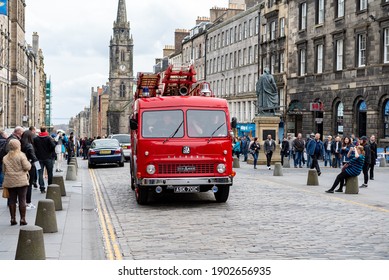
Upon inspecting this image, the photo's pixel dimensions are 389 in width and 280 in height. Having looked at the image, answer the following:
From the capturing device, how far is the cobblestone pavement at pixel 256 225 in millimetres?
9875

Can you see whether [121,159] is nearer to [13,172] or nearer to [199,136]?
[199,136]

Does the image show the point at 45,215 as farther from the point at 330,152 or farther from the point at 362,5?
the point at 362,5

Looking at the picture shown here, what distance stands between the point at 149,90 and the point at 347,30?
2673cm

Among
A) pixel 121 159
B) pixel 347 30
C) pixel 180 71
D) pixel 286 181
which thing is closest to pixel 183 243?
pixel 180 71

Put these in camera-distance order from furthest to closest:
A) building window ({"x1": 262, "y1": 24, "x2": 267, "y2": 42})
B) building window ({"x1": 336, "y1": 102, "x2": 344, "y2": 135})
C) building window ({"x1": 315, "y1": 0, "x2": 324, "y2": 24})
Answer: building window ({"x1": 262, "y1": 24, "x2": 267, "y2": 42}) → building window ({"x1": 315, "y1": 0, "x2": 324, "y2": 24}) → building window ({"x1": 336, "y1": 102, "x2": 344, "y2": 135})

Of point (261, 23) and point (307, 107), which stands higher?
point (261, 23)

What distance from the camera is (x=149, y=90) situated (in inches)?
770

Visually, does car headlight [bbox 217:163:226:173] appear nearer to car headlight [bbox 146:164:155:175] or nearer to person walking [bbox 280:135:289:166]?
car headlight [bbox 146:164:155:175]

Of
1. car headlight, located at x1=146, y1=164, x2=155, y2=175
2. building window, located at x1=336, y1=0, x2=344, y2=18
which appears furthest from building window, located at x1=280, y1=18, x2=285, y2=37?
car headlight, located at x1=146, y1=164, x2=155, y2=175

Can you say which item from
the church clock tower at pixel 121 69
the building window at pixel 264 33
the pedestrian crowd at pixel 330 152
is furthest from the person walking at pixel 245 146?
the church clock tower at pixel 121 69

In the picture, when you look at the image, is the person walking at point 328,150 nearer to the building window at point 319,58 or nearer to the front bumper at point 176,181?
the building window at point 319,58

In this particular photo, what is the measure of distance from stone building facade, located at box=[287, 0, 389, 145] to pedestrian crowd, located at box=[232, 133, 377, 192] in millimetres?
4795

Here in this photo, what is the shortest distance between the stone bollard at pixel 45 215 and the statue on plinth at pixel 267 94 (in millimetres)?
26598

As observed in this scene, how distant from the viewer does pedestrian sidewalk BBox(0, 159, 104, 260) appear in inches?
381
